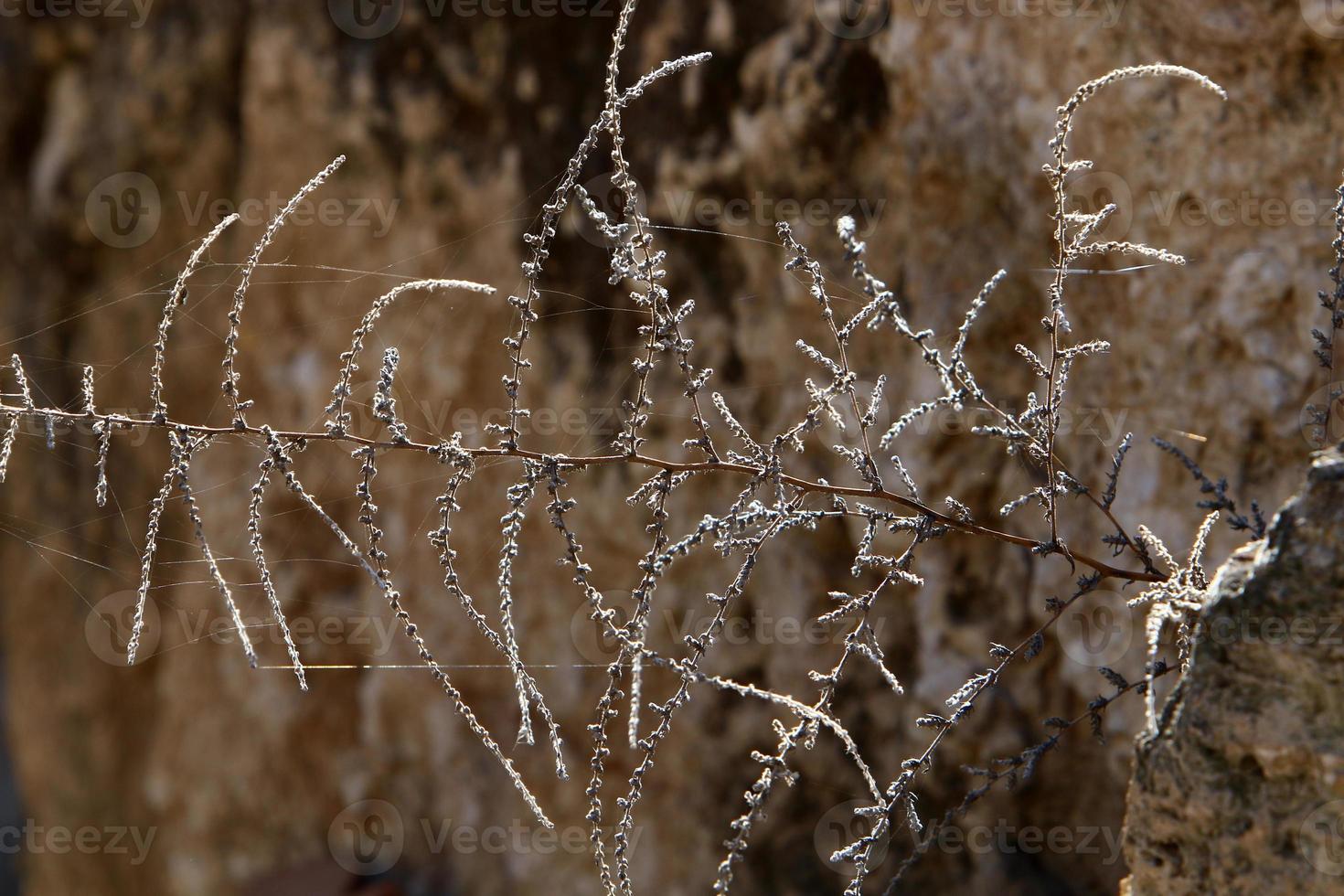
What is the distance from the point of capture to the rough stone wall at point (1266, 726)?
3.69 feet

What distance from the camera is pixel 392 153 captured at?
10.4 ft

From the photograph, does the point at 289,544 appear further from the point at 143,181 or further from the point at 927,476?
the point at 927,476

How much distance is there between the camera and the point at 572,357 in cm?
290
